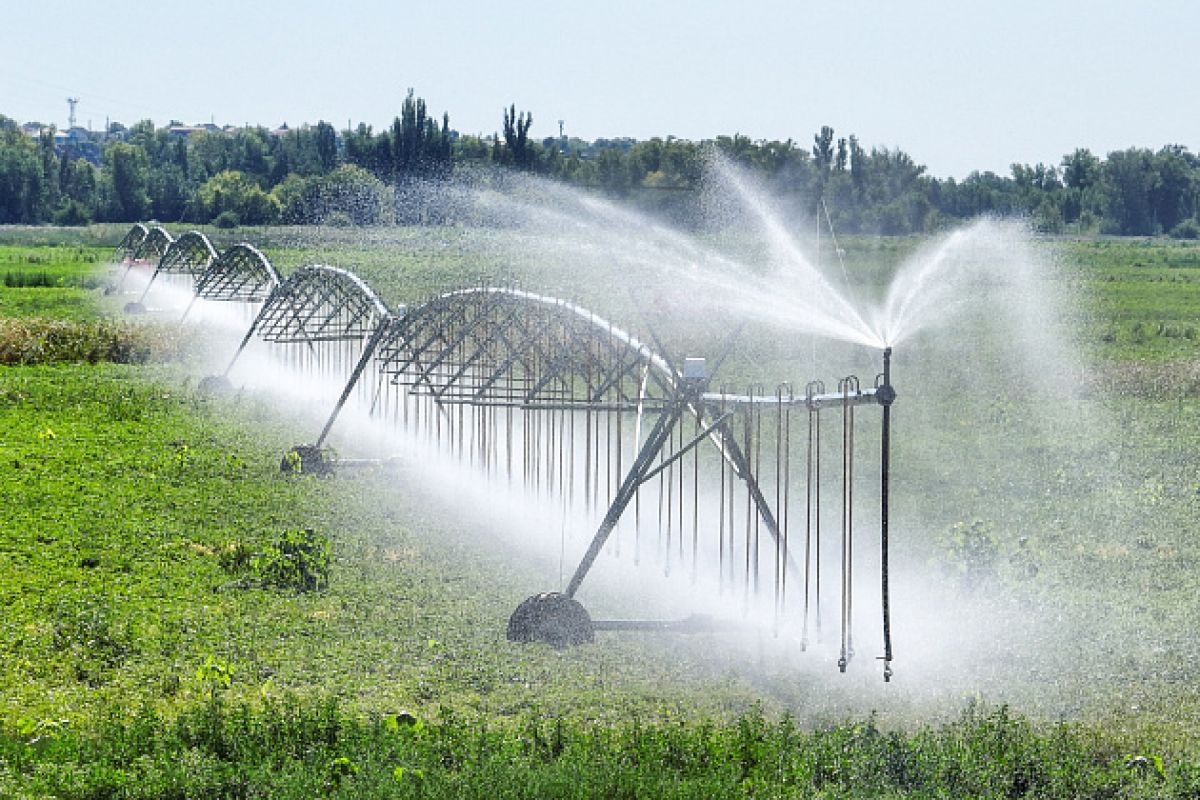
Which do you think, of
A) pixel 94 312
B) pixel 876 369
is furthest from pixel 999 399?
pixel 94 312

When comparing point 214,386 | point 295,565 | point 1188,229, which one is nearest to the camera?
point 295,565

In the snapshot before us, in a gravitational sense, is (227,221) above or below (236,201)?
below

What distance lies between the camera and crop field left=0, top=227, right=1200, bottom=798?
26.3ft

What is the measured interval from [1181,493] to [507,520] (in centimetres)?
659

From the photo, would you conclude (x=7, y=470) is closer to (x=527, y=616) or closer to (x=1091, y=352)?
(x=527, y=616)

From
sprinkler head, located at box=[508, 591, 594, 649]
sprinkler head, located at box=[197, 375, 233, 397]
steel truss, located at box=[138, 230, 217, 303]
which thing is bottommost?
sprinkler head, located at box=[508, 591, 594, 649]

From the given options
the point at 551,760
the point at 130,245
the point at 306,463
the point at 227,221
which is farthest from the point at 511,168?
the point at 551,760

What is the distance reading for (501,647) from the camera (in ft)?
34.6

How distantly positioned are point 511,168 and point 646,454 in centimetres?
4630

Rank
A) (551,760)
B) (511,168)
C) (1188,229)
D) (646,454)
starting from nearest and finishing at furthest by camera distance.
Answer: (551,760) < (646,454) < (511,168) < (1188,229)

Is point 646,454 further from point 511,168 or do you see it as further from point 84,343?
point 511,168

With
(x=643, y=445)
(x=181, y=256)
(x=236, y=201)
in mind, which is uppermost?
(x=236, y=201)

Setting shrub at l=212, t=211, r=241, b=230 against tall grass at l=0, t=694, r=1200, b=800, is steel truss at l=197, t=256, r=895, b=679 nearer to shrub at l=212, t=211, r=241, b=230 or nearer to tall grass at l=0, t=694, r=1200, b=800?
tall grass at l=0, t=694, r=1200, b=800

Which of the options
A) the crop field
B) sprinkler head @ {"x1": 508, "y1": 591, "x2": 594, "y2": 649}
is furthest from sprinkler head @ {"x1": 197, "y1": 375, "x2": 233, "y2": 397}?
sprinkler head @ {"x1": 508, "y1": 591, "x2": 594, "y2": 649}
